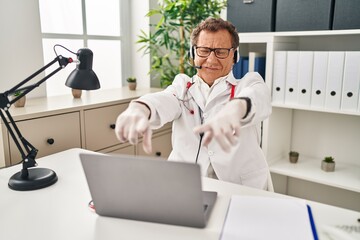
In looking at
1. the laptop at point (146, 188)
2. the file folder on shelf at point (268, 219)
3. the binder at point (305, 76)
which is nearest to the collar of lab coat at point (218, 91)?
the file folder on shelf at point (268, 219)

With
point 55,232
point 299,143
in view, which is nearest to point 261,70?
point 299,143

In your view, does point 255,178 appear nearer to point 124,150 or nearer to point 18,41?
point 124,150

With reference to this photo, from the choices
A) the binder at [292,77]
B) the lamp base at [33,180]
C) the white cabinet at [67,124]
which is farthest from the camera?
the binder at [292,77]

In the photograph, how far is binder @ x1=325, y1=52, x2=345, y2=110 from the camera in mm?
1949

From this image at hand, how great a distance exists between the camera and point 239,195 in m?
1.13

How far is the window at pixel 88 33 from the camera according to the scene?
2451mm

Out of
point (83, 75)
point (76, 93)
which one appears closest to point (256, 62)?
point (76, 93)

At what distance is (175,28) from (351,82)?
4.52ft

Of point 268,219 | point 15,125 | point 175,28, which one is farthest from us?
point 175,28

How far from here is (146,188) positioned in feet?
2.86

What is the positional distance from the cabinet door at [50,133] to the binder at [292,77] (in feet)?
4.22

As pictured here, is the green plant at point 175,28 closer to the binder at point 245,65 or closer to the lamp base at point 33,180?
the binder at point 245,65

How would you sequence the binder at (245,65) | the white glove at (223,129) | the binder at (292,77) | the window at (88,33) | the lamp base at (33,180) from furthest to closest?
the window at (88,33), the binder at (245,65), the binder at (292,77), the lamp base at (33,180), the white glove at (223,129)

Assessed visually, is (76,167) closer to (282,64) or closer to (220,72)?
(220,72)
